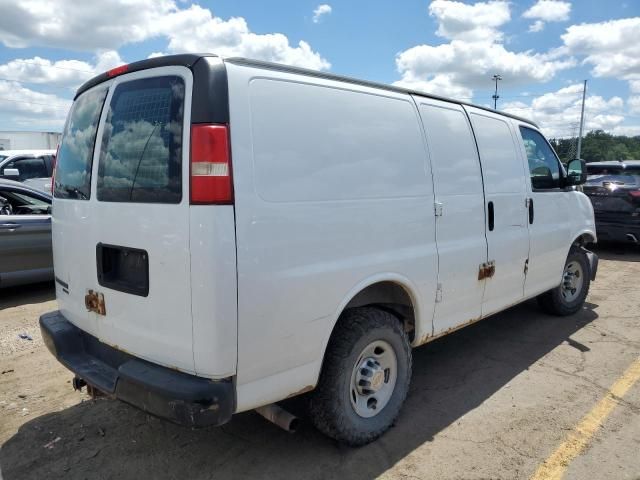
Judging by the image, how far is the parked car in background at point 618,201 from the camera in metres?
9.08

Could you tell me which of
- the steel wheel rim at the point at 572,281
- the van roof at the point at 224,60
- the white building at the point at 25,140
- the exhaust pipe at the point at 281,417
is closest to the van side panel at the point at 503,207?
the van roof at the point at 224,60

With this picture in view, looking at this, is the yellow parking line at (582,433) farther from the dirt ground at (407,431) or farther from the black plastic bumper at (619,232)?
the black plastic bumper at (619,232)

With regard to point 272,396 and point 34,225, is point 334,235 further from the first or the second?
point 34,225

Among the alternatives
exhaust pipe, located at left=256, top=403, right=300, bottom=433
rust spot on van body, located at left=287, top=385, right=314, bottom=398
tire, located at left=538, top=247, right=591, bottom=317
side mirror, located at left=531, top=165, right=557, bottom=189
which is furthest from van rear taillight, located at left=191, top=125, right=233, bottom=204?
tire, located at left=538, top=247, right=591, bottom=317

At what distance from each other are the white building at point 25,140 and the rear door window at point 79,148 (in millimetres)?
29974

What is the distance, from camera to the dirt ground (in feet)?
9.59

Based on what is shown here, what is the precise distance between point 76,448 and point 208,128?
2.19m

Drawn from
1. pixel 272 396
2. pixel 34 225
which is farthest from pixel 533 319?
pixel 34 225

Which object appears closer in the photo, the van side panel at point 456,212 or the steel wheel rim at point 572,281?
the van side panel at point 456,212

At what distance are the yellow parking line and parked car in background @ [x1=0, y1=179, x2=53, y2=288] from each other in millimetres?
5972

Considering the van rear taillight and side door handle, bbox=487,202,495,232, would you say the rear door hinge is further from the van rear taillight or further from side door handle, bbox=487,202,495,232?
the van rear taillight

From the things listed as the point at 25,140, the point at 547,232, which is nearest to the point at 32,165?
the point at 547,232

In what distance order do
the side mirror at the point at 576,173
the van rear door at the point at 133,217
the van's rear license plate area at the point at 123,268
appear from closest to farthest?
1. the van rear door at the point at 133,217
2. the van's rear license plate area at the point at 123,268
3. the side mirror at the point at 576,173

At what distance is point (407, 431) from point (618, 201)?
7.84m
